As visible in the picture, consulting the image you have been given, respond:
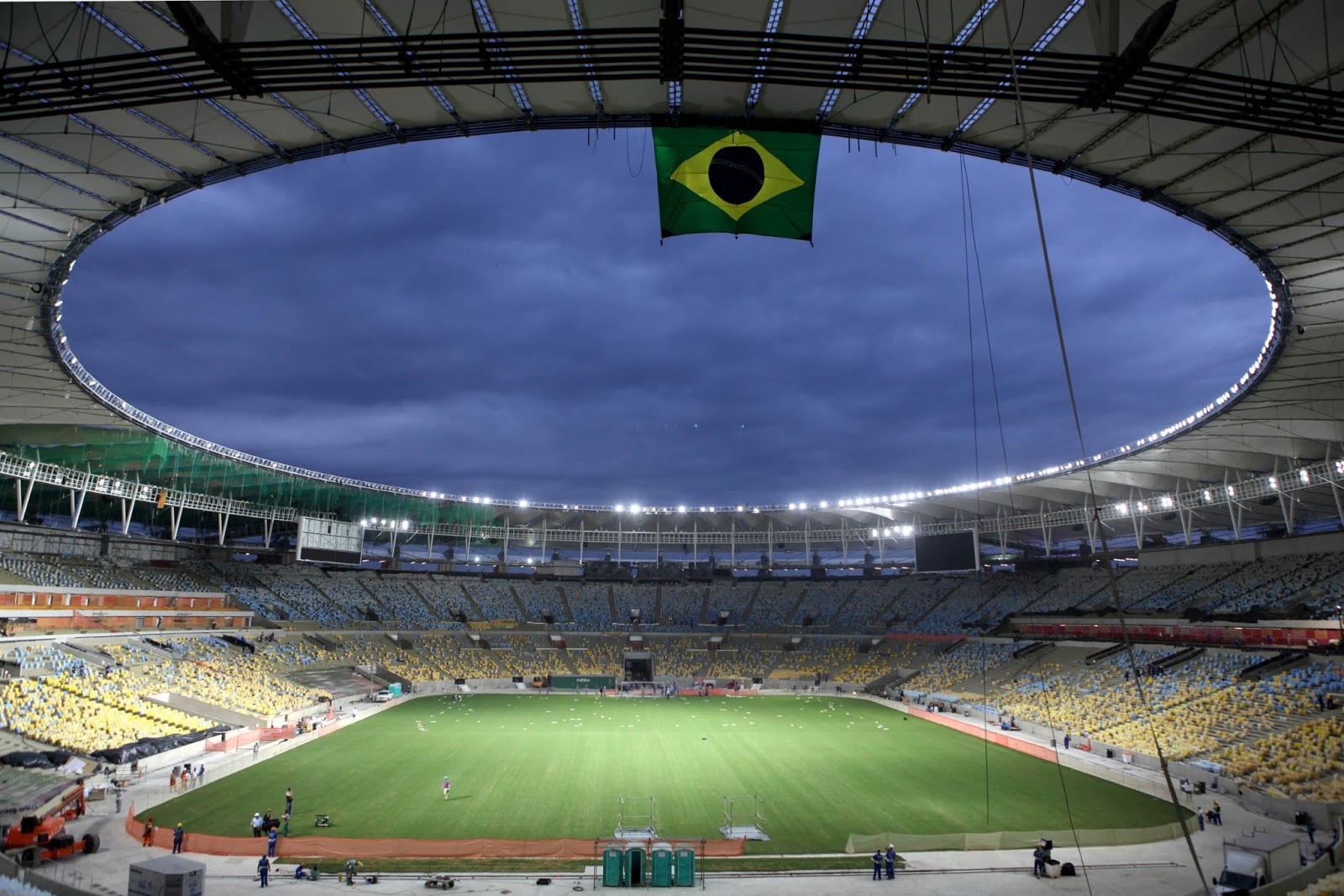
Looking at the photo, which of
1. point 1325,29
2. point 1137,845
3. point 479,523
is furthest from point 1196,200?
point 479,523

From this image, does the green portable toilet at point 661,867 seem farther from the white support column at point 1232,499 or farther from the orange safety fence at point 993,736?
the white support column at point 1232,499

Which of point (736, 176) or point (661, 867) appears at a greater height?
point (736, 176)

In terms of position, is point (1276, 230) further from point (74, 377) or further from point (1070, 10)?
point (74, 377)

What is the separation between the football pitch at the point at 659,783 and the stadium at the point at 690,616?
11.5 inches

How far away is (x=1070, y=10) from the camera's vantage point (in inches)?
482

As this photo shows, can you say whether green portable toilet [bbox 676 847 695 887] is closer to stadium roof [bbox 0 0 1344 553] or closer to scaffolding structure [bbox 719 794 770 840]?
scaffolding structure [bbox 719 794 770 840]

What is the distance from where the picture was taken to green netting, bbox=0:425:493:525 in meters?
42.2

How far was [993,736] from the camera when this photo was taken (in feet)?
132

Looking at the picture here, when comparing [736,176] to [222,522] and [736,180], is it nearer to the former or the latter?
[736,180]

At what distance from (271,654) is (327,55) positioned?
51.6 meters

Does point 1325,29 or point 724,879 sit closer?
point 1325,29

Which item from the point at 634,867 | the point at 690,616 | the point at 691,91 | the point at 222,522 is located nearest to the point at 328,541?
the point at 222,522

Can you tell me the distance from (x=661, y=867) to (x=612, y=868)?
4.05 feet

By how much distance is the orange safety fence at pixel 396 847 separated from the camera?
20.3 meters
